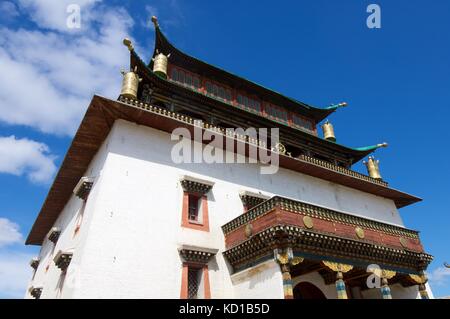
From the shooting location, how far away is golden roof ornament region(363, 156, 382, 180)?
75.3 ft

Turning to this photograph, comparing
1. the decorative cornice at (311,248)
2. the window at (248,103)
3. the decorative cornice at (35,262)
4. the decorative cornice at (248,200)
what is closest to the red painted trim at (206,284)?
the decorative cornice at (311,248)

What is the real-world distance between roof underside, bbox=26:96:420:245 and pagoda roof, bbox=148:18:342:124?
20.4 feet

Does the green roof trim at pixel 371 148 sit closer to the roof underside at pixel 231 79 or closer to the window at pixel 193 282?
the roof underside at pixel 231 79

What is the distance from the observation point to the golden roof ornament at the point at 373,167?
2294 cm

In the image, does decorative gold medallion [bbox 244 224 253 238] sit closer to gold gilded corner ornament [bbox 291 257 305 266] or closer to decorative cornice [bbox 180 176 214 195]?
gold gilded corner ornament [bbox 291 257 305 266]

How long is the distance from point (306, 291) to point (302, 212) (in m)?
4.93

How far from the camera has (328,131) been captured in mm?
24672

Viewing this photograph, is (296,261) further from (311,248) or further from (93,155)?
(93,155)

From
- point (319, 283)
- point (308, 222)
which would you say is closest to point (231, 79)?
point (308, 222)

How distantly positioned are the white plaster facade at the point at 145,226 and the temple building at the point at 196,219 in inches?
1.6
